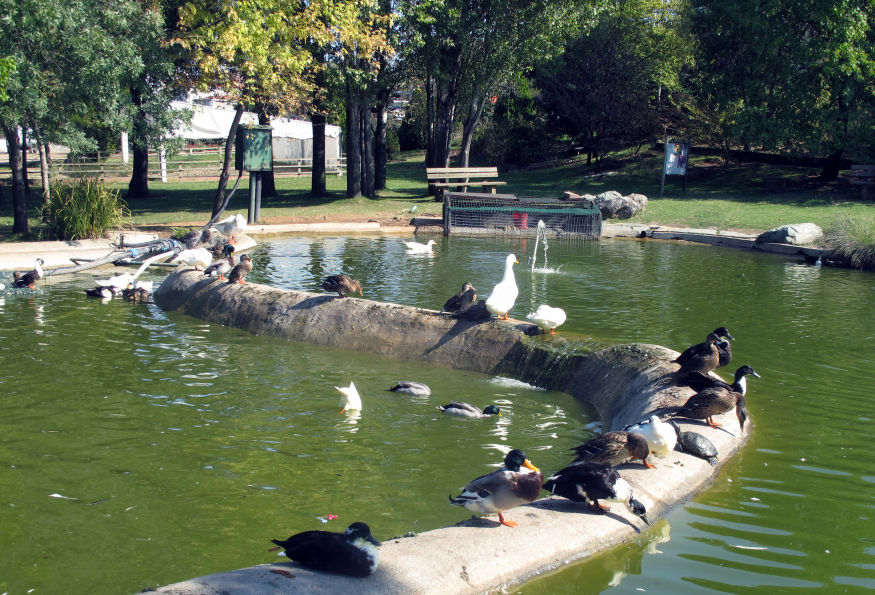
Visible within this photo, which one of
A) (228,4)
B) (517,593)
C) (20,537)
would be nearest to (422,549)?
(517,593)

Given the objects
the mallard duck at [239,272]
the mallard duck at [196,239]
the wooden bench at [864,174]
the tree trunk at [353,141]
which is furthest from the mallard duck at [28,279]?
the wooden bench at [864,174]

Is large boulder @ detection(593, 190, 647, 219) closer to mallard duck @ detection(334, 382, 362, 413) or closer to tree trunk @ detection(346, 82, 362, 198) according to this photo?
tree trunk @ detection(346, 82, 362, 198)

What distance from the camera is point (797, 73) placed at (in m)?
28.0

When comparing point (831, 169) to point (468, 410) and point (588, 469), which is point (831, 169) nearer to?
point (468, 410)

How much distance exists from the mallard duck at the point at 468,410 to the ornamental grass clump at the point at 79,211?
550 inches

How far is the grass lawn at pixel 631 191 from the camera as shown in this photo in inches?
931

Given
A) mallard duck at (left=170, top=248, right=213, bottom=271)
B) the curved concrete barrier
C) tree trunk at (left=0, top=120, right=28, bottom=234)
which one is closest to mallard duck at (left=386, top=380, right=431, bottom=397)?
the curved concrete barrier

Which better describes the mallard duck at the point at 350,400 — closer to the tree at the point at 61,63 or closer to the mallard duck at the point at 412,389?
the mallard duck at the point at 412,389

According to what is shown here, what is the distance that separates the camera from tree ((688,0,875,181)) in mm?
26047

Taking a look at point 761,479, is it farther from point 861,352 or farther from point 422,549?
point 861,352

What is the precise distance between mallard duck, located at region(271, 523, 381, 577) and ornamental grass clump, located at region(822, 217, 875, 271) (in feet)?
55.4

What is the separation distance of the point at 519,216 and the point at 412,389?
589 inches

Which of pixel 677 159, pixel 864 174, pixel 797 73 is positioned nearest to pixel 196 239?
pixel 677 159

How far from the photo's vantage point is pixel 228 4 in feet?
64.4
